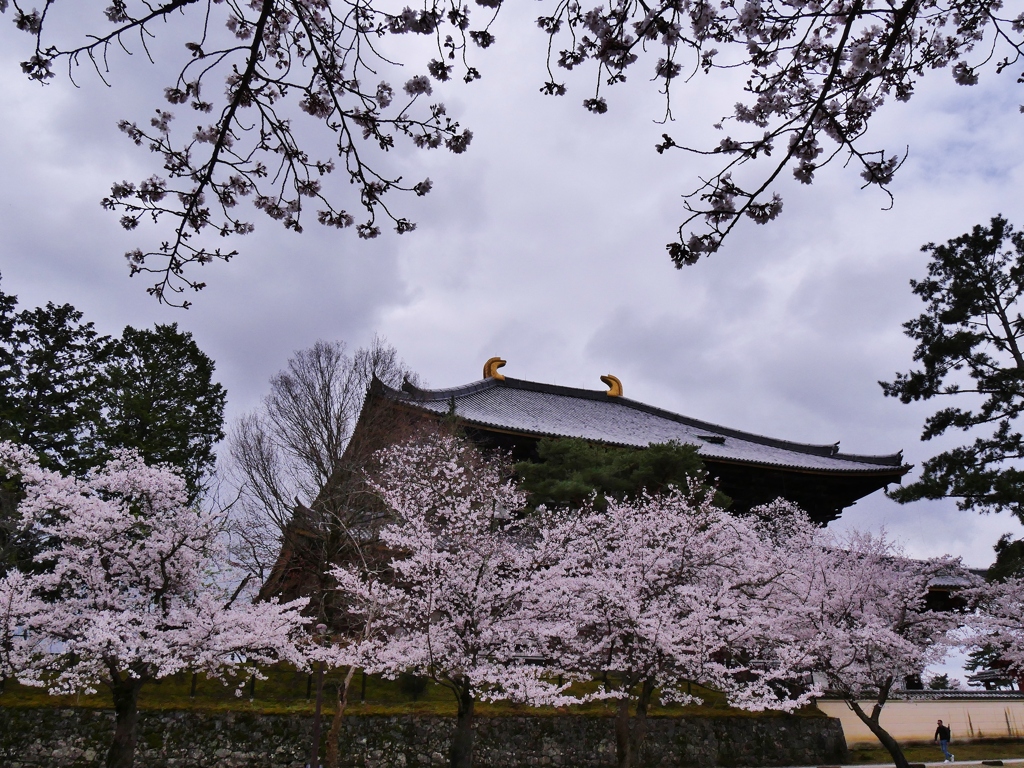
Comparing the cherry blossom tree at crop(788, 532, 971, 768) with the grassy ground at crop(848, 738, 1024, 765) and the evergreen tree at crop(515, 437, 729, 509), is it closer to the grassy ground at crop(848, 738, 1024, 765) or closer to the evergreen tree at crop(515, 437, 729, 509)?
the grassy ground at crop(848, 738, 1024, 765)

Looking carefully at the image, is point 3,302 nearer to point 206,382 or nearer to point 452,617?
point 206,382

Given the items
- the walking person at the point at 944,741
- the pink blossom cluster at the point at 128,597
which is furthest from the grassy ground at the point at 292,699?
the walking person at the point at 944,741

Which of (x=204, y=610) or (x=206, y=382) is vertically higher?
(x=206, y=382)

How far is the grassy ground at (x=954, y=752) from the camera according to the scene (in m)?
15.6

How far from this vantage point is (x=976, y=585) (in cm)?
1777

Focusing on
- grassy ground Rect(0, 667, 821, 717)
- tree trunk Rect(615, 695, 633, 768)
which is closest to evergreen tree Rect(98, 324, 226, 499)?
grassy ground Rect(0, 667, 821, 717)

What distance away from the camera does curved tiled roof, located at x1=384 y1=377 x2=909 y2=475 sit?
798 inches

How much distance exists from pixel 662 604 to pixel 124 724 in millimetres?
8012

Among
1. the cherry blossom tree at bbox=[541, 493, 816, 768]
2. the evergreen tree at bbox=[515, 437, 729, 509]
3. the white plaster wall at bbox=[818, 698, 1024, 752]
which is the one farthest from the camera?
the white plaster wall at bbox=[818, 698, 1024, 752]

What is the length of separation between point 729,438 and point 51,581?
2206 cm

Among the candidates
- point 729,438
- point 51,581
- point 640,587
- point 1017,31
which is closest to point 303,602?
point 51,581

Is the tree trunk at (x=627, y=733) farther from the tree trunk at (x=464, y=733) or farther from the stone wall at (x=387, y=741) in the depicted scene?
the stone wall at (x=387, y=741)

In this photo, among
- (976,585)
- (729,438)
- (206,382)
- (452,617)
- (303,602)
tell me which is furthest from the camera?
(729,438)

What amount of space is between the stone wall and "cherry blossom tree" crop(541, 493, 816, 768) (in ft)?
5.78
